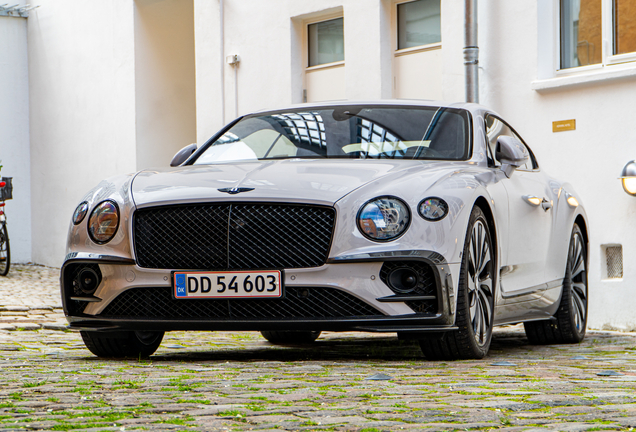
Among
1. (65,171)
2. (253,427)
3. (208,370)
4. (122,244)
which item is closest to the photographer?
(253,427)

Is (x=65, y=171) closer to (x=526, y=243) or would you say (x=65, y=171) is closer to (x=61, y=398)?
(x=526, y=243)

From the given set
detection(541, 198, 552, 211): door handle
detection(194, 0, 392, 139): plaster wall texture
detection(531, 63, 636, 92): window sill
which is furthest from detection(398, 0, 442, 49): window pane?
detection(541, 198, 552, 211): door handle

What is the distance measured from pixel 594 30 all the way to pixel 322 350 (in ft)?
17.0

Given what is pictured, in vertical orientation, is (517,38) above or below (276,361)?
above

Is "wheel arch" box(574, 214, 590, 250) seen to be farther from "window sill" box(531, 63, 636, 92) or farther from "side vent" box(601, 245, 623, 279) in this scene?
"window sill" box(531, 63, 636, 92)

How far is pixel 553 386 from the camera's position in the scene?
399 centimetres

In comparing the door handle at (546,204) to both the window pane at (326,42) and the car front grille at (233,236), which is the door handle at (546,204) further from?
the window pane at (326,42)

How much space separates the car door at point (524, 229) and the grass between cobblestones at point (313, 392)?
46cm

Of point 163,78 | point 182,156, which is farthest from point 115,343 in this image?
point 163,78

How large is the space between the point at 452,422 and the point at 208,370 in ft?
5.71

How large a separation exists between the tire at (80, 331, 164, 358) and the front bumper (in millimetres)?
510

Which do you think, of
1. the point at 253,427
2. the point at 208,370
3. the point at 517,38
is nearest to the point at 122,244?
the point at 208,370

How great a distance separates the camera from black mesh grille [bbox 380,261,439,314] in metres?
4.68

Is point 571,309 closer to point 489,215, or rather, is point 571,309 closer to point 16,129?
point 489,215
